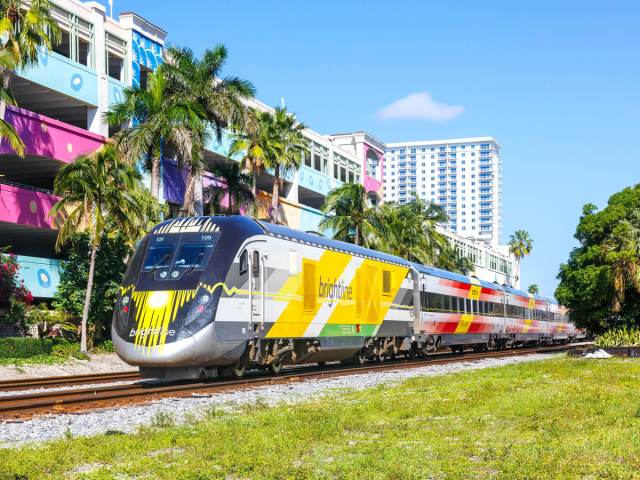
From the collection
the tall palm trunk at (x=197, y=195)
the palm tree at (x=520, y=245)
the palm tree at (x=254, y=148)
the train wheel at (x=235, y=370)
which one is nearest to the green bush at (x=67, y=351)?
the tall palm trunk at (x=197, y=195)

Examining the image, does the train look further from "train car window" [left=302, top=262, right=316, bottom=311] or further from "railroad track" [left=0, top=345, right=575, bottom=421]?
"railroad track" [left=0, top=345, right=575, bottom=421]

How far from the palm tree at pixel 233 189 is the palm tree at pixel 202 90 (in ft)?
18.7

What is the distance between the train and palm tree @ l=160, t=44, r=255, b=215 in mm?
14167

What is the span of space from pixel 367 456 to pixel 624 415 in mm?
5309

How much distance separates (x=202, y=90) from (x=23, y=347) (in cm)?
1645

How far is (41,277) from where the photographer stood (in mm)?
42406

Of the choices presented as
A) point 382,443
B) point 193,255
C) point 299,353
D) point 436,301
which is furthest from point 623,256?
point 382,443

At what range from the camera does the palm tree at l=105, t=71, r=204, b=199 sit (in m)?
41.5

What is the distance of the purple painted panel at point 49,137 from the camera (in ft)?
138

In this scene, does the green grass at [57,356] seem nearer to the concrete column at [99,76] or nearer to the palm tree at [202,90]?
the palm tree at [202,90]

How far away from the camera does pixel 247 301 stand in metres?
21.4

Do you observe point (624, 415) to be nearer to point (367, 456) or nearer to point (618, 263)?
point (367, 456)

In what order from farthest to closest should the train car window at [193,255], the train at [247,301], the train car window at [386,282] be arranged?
the train car window at [386,282] → the train car window at [193,255] → the train at [247,301]

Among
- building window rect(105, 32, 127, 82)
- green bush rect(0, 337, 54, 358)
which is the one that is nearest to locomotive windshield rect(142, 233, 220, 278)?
green bush rect(0, 337, 54, 358)
